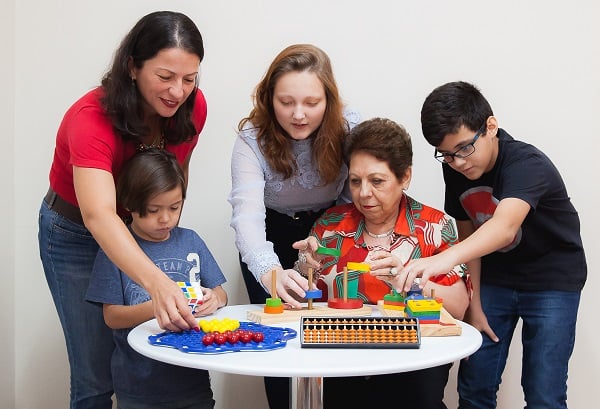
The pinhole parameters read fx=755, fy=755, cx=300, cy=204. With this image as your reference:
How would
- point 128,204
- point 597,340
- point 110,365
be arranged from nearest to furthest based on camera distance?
point 128,204
point 110,365
point 597,340

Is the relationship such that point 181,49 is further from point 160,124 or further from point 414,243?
point 414,243

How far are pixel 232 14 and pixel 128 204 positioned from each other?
1.07 metres

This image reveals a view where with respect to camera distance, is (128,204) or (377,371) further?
(128,204)

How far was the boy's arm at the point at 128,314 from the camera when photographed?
1.85m

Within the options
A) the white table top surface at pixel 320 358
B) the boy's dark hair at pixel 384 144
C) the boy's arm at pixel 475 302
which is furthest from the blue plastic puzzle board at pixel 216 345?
the boy's arm at pixel 475 302

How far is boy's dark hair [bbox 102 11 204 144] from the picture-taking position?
1.84m

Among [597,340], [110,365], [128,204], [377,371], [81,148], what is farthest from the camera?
[597,340]

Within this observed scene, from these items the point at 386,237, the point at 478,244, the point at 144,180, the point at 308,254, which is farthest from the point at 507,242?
the point at 144,180

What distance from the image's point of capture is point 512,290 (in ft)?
7.27

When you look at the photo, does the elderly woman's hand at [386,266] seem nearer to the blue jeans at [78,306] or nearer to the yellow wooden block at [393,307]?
the yellow wooden block at [393,307]

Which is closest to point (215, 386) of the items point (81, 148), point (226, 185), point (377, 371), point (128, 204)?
point (226, 185)

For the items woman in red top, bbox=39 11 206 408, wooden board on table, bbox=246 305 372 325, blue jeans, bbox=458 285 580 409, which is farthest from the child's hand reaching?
blue jeans, bbox=458 285 580 409

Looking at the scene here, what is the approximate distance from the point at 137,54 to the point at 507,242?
106 cm

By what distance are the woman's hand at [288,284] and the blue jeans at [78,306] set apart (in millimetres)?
516
